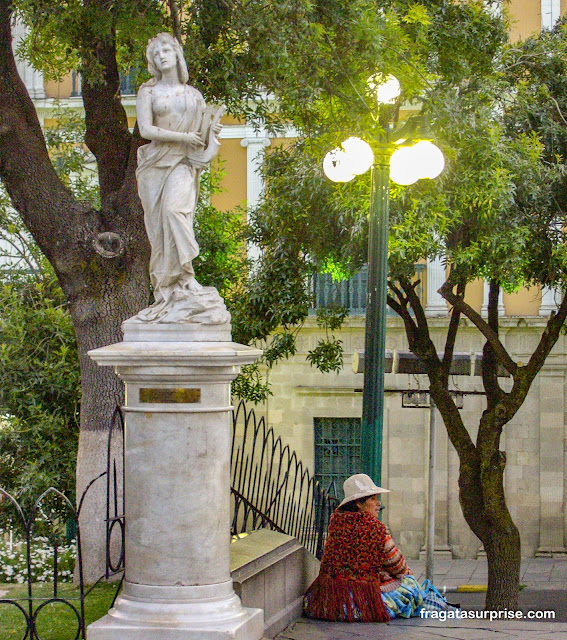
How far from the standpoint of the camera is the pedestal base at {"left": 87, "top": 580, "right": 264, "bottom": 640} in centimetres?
555

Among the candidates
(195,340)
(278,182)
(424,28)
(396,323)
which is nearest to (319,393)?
(396,323)

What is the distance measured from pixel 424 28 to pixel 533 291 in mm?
11002

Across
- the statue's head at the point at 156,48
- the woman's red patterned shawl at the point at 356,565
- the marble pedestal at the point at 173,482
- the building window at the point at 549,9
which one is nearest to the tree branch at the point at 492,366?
the woman's red patterned shawl at the point at 356,565

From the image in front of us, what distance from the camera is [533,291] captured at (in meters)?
21.0

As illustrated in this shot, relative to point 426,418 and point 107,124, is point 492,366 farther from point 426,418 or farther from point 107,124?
point 107,124

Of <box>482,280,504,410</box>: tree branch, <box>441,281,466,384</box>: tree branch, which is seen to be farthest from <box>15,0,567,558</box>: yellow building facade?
<box>441,281,466,384</box>: tree branch

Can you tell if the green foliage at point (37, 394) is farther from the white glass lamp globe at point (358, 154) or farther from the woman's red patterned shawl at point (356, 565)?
the woman's red patterned shawl at point (356, 565)

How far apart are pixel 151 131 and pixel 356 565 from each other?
3.07 m

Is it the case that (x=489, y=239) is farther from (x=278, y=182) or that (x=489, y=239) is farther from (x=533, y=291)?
(x=533, y=291)

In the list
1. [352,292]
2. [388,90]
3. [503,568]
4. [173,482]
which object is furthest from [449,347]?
[173,482]

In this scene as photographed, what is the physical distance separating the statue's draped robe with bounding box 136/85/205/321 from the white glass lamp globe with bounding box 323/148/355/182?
295 centimetres

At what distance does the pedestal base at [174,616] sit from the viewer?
555cm

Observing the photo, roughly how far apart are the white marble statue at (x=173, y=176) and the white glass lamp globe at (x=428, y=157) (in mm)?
3079

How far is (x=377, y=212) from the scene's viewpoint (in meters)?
9.05
